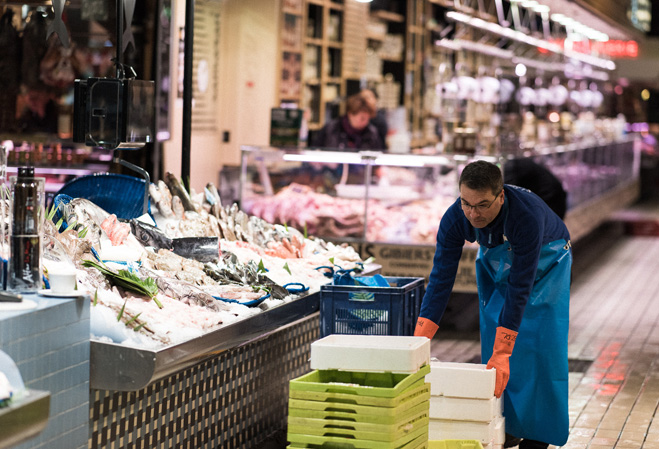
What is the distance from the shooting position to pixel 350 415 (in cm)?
340

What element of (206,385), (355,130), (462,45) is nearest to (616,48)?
(462,45)

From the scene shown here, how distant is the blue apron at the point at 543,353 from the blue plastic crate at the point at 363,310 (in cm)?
52

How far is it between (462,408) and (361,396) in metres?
0.86

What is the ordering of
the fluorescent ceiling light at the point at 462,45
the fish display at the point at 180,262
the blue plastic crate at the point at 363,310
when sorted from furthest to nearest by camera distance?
the fluorescent ceiling light at the point at 462,45
the blue plastic crate at the point at 363,310
the fish display at the point at 180,262

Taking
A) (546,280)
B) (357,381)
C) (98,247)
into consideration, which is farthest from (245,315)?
(546,280)

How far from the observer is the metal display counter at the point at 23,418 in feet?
8.71

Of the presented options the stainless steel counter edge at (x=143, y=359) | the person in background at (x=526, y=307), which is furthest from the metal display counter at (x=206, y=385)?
the person in background at (x=526, y=307)

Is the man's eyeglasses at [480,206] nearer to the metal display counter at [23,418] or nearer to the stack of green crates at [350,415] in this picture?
the stack of green crates at [350,415]

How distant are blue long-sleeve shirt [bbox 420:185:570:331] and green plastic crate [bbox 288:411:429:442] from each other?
3.42 feet

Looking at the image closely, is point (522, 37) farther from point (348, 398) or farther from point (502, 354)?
point (348, 398)

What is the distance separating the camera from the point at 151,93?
5.41m

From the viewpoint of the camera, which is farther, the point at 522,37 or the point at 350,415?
the point at 522,37

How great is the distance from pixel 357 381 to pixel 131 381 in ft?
2.61

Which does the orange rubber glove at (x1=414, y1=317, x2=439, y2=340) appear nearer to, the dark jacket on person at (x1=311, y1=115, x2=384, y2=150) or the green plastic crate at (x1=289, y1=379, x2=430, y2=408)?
the green plastic crate at (x1=289, y1=379, x2=430, y2=408)
